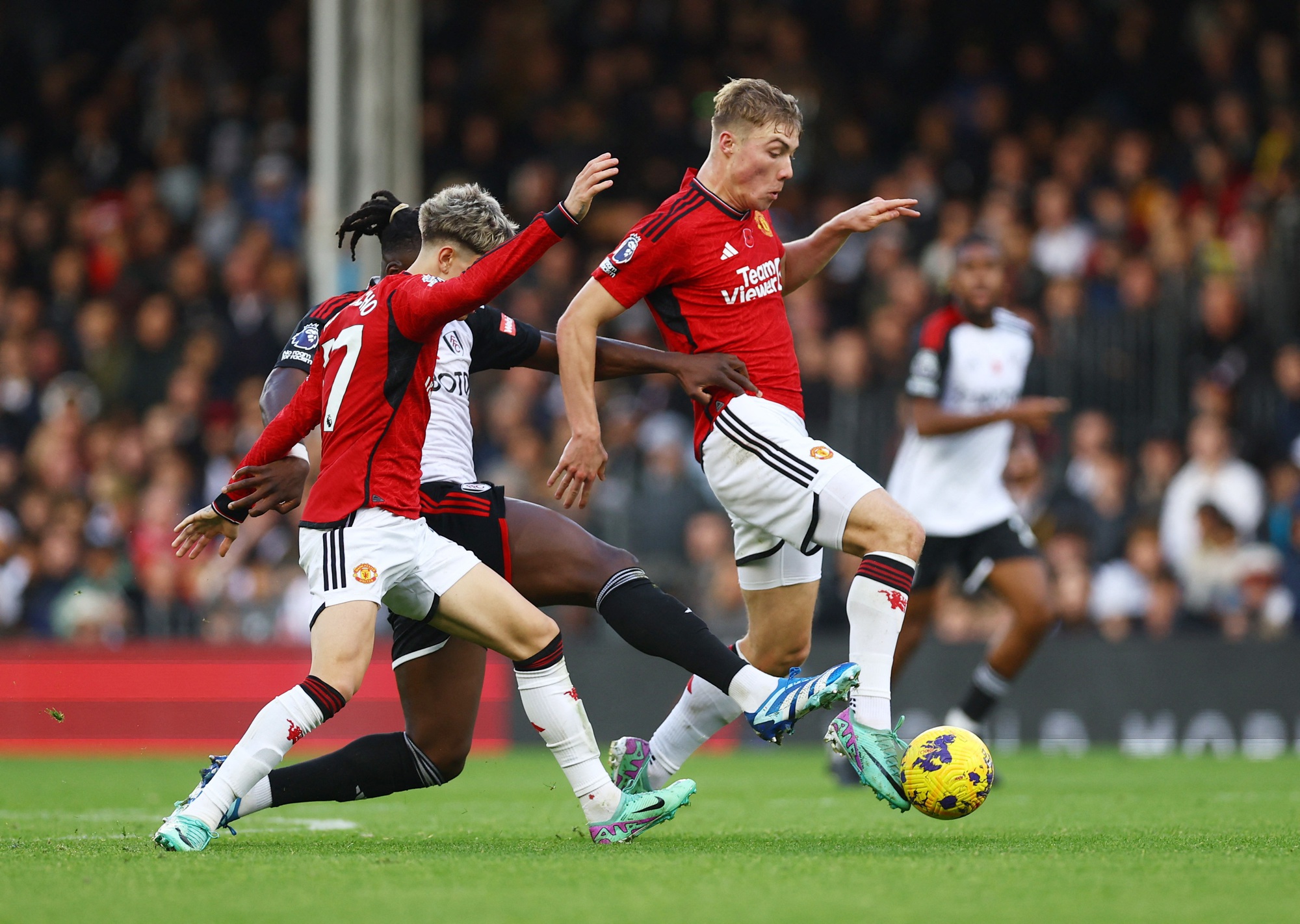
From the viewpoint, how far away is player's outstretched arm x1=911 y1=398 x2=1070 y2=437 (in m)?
7.66

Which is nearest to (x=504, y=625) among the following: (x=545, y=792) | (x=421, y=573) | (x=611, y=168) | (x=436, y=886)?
(x=421, y=573)

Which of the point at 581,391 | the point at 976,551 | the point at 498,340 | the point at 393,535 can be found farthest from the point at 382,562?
the point at 976,551

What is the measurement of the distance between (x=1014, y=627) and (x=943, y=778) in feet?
10.9

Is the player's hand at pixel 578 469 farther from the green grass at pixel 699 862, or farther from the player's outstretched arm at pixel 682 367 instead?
the green grass at pixel 699 862

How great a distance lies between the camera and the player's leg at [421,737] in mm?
5812

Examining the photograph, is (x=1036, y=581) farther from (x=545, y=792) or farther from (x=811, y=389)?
(x=811, y=389)

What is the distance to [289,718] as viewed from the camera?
200 inches

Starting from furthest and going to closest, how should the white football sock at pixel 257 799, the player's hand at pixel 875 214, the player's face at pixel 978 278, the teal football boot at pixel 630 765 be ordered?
1. the player's face at pixel 978 278
2. the teal football boot at pixel 630 765
3. the player's hand at pixel 875 214
4. the white football sock at pixel 257 799

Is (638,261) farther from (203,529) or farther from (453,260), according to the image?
(203,529)

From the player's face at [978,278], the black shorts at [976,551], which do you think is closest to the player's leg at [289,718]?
the black shorts at [976,551]

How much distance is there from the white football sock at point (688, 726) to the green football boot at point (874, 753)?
0.77 m

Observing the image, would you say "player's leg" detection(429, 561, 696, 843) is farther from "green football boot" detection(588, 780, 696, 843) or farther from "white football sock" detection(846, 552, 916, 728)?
"white football sock" detection(846, 552, 916, 728)

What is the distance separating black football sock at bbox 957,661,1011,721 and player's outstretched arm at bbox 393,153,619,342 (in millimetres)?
4187

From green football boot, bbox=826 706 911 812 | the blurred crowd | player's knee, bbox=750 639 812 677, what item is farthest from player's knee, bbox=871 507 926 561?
the blurred crowd
